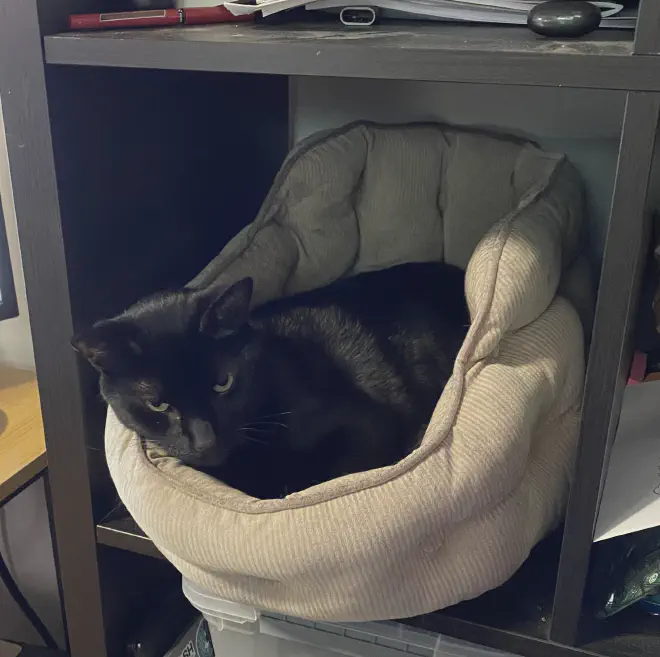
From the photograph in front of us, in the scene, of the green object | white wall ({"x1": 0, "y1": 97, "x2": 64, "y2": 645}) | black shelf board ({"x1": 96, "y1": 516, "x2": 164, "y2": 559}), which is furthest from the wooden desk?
the green object

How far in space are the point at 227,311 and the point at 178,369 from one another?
2.7 inches

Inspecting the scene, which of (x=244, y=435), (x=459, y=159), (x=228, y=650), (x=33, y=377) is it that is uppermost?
(x=459, y=159)

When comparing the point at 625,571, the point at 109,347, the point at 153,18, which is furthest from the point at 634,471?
the point at 153,18

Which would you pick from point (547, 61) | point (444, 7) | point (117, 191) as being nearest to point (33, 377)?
point (117, 191)

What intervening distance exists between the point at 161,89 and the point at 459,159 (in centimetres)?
36

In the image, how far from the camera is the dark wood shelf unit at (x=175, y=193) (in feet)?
1.58

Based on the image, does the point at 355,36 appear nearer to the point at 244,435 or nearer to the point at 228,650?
the point at 244,435

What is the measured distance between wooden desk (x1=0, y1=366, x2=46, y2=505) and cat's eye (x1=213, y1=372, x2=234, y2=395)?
Result: 34cm

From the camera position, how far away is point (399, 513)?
54 cm

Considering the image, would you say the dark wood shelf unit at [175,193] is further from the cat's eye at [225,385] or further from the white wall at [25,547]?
the white wall at [25,547]

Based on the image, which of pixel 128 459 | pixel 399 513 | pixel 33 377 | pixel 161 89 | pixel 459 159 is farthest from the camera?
pixel 33 377

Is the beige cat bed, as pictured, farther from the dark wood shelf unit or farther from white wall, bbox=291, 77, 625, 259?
white wall, bbox=291, 77, 625, 259

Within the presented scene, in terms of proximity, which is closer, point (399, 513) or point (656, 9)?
point (656, 9)

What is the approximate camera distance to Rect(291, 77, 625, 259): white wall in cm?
90
